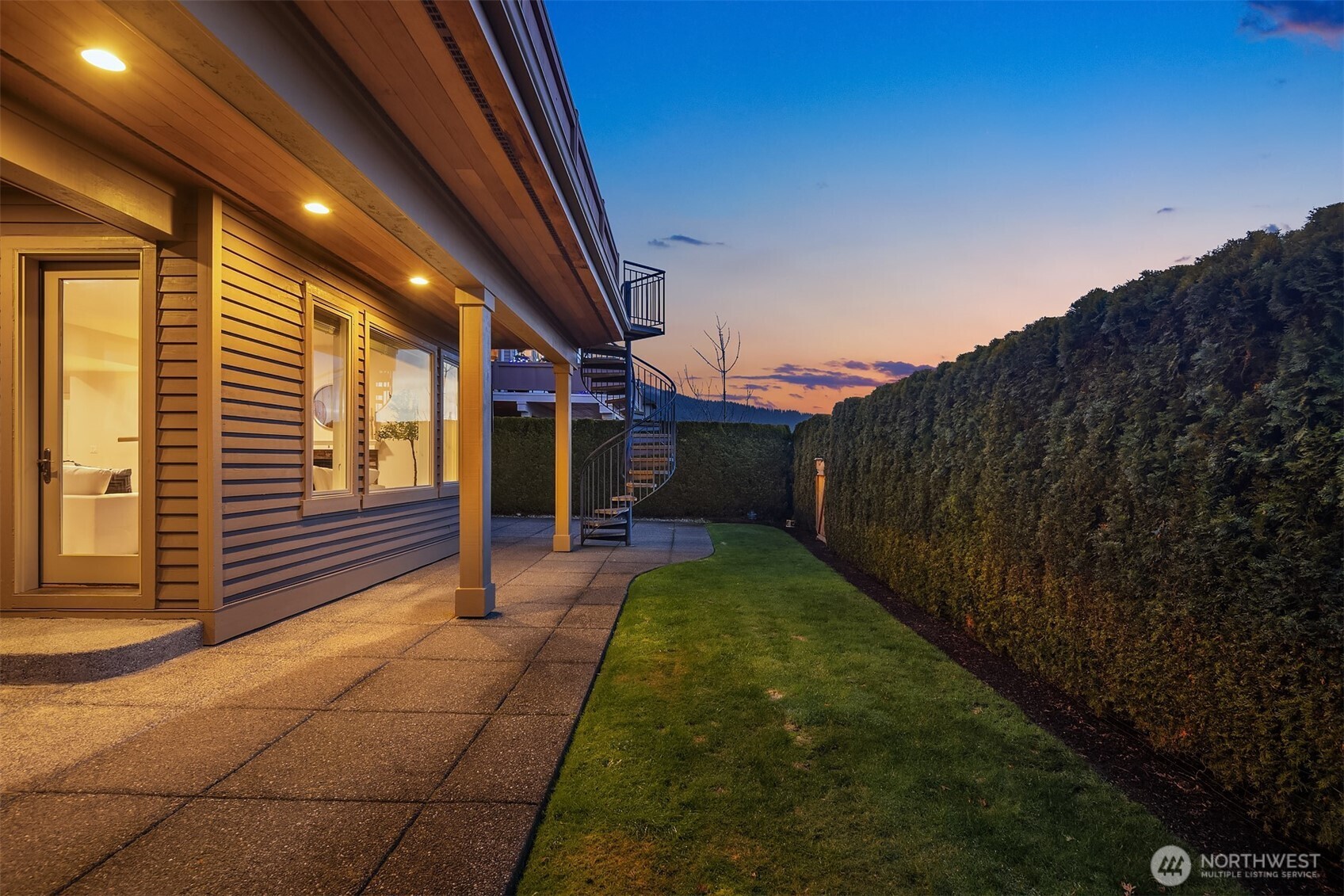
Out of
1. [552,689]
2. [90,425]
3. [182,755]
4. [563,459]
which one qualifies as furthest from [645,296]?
[182,755]

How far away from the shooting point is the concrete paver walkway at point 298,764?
1.56m

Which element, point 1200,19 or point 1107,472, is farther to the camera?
point 1200,19

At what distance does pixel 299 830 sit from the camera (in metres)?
1.72

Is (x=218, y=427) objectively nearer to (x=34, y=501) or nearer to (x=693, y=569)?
(x=34, y=501)

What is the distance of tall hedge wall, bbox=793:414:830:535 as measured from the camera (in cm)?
917

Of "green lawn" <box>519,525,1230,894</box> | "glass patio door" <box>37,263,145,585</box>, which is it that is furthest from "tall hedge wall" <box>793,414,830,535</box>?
"glass patio door" <box>37,263,145,585</box>

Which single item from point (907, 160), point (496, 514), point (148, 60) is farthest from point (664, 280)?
point (148, 60)

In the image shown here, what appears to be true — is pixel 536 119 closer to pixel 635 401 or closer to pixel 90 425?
pixel 90 425

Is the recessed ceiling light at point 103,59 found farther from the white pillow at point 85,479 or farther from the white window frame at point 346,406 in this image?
the white pillow at point 85,479

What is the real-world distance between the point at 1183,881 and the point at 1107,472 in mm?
1650

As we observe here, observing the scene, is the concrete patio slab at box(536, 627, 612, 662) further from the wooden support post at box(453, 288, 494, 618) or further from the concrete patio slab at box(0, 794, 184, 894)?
the concrete patio slab at box(0, 794, 184, 894)

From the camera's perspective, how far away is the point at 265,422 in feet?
12.7

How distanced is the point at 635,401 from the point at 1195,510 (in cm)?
729

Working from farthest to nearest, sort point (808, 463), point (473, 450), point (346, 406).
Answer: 1. point (808, 463)
2. point (346, 406)
3. point (473, 450)
